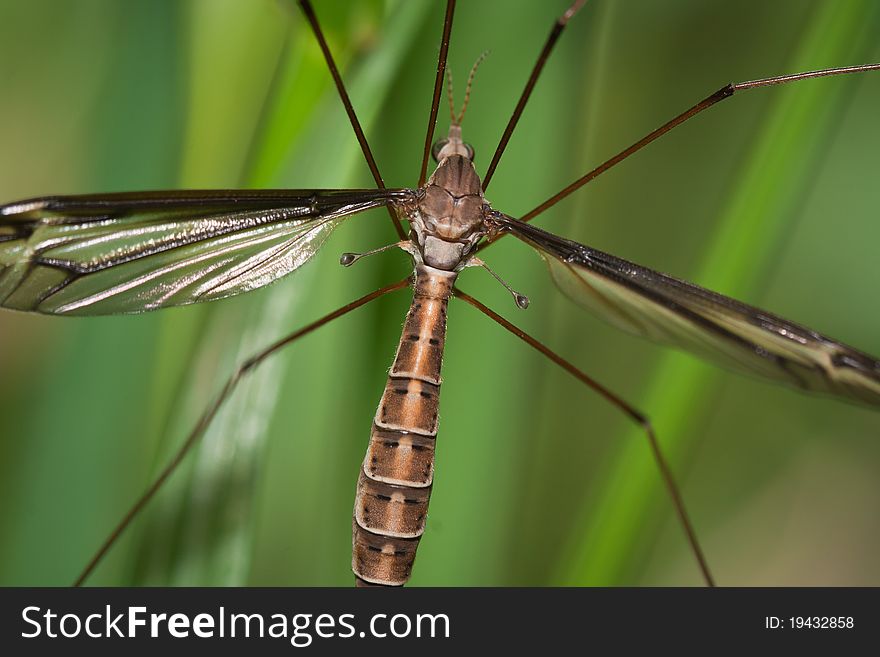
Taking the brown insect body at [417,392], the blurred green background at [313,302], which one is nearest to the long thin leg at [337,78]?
the blurred green background at [313,302]

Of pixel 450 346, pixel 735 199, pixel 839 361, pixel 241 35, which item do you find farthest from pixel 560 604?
pixel 241 35

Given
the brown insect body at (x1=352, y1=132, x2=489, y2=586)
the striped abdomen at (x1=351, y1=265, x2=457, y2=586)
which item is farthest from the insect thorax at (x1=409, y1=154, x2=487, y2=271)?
the striped abdomen at (x1=351, y1=265, x2=457, y2=586)

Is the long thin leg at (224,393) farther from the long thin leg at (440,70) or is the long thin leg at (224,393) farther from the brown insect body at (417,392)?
the long thin leg at (440,70)

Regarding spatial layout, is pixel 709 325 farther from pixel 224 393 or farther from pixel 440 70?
pixel 224 393

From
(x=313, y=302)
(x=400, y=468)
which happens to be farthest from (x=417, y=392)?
(x=313, y=302)

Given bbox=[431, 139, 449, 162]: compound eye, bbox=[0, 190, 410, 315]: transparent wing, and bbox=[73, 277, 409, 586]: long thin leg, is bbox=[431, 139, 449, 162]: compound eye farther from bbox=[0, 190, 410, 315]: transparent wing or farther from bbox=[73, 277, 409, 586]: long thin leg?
bbox=[73, 277, 409, 586]: long thin leg

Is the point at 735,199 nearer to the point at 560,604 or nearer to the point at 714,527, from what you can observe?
the point at 560,604

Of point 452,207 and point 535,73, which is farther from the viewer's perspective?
point 452,207
